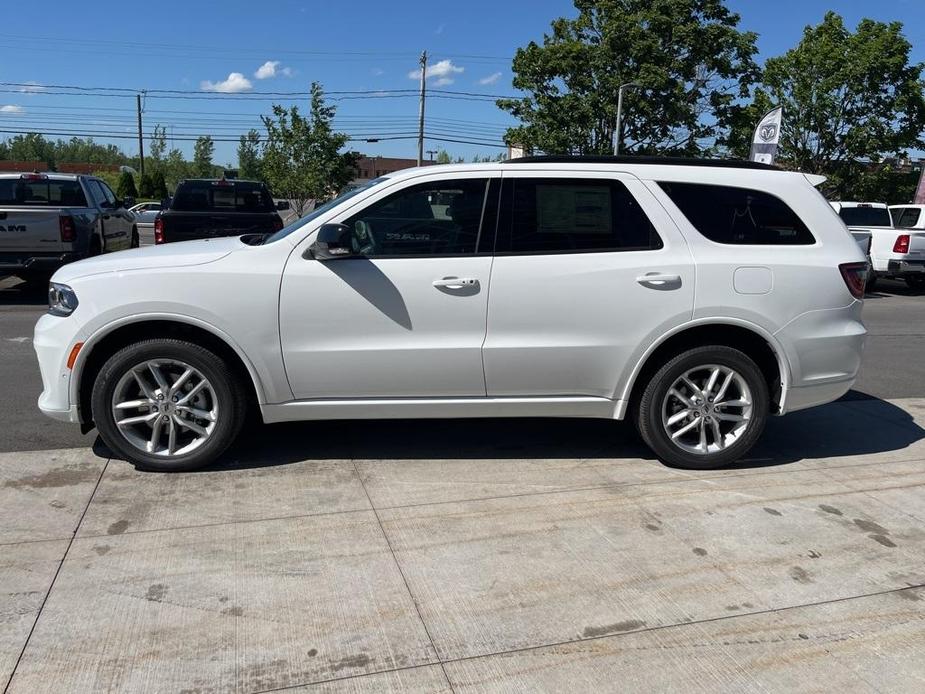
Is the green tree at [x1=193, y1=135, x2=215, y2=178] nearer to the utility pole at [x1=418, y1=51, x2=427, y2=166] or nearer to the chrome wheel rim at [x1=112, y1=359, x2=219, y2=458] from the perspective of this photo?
the utility pole at [x1=418, y1=51, x2=427, y2=166]

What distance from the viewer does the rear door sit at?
14.8ft

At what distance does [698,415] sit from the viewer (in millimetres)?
4758

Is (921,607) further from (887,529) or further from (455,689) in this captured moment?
(455,689)

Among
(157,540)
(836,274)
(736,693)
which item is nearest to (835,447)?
(836,274)

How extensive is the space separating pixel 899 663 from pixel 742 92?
100 feet

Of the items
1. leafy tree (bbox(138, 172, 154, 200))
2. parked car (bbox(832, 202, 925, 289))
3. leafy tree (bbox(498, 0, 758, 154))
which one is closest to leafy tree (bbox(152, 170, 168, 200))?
leafy tree (bbox(138, 172, 154, 200))

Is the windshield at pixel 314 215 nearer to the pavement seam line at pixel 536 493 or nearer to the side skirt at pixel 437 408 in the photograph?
the side skirt at pixel 437 408

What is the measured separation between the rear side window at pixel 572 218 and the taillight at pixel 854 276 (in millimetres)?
1135

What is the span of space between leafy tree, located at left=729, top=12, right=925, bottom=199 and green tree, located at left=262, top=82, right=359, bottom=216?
55.5 feet

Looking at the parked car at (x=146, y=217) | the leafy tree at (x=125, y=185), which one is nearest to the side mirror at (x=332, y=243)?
the parked car at (x=146, y=217)

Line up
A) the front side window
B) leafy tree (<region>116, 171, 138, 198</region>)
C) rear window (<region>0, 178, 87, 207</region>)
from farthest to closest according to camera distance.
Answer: leafy tree (<region>116, 171, 138, 198</region>), rear window (<region>0, 178, 87, 207</region>), the front side window

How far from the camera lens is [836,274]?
4.70 meters

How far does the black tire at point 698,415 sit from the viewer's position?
15.3ft

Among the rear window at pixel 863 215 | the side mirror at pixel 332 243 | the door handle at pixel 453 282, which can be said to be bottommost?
the door handle at pixel 453 282
